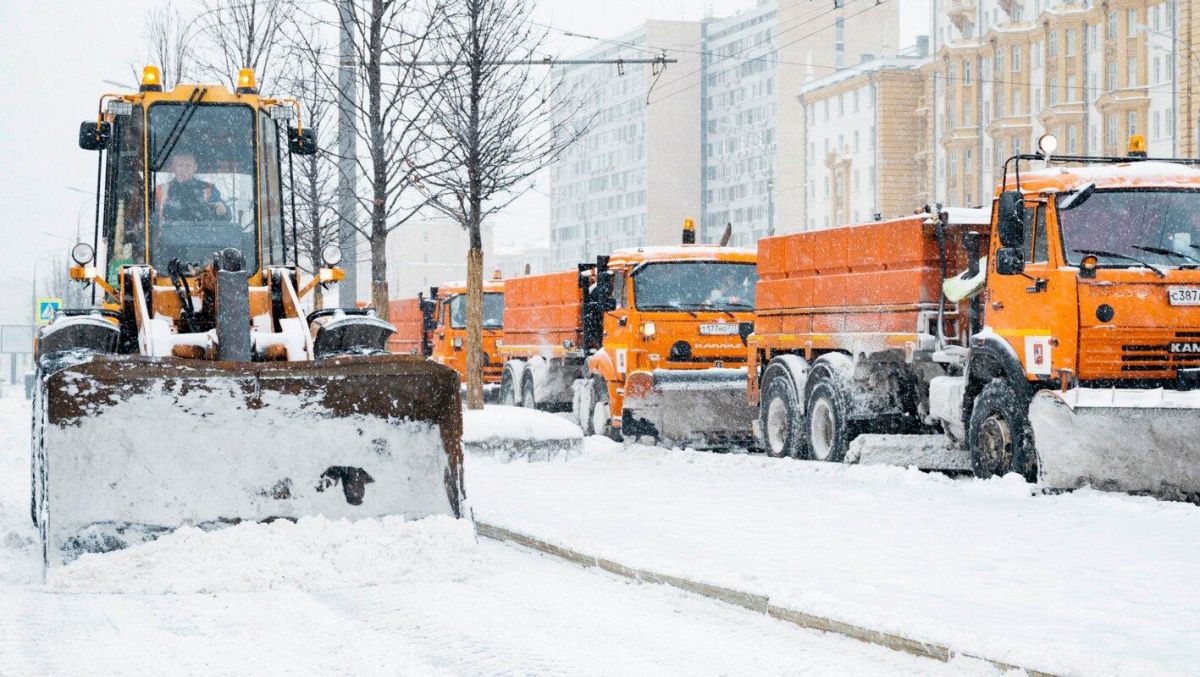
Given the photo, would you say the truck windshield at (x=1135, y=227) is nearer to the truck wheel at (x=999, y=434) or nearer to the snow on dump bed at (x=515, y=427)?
the truck wheel at (x=999, y=434)

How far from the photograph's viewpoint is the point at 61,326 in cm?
1112

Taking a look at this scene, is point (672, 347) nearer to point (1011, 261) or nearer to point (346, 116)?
point (346, 116)

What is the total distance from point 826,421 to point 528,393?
31.2 ft

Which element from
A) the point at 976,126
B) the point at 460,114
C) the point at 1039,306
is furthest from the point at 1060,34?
the point at 1039,306

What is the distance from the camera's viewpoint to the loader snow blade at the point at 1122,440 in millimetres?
12625

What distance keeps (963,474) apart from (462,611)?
951 cm

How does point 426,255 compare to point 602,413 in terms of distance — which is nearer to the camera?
point 602,413

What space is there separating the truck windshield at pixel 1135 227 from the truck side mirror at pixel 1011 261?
0.41m

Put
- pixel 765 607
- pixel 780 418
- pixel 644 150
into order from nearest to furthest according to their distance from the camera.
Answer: pixel 765 607, pixel 780 418, pixel 644 150

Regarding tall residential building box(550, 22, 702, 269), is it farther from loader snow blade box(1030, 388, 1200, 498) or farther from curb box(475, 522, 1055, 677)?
curb box(475, 522, 1055, 677)

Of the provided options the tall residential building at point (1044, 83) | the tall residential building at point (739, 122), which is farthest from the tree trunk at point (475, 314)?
the tall residential building at point (739, 122)

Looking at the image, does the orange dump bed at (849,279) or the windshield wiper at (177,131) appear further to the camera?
the orange dump bed at (849,279)

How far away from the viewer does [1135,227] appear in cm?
1381

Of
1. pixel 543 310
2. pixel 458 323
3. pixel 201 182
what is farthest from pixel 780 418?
pixel 458 323
